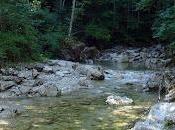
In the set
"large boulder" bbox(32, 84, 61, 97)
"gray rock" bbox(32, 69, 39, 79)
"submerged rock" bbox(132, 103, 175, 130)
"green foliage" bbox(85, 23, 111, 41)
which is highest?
"green foliage" bbox(85, 23, 111, 41)

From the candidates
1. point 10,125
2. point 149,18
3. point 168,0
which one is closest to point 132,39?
point 149,18

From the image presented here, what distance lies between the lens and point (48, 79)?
18.0 metres

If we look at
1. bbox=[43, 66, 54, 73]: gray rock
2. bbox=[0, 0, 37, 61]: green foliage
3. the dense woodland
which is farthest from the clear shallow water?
the dense woodland

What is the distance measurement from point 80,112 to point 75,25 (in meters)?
23.5

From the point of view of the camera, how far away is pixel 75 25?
35031 mm

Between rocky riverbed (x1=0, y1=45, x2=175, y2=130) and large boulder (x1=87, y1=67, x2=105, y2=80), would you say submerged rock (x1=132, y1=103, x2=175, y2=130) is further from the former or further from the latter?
large boulder (x1=87, y1=67, x2=105, y2=80)

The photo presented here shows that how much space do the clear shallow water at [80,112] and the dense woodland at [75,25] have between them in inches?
191

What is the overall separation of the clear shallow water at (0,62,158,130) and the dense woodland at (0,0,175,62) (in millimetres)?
4851

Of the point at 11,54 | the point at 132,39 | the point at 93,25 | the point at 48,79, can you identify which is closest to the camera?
the point at 48,79

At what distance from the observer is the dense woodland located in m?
20.6

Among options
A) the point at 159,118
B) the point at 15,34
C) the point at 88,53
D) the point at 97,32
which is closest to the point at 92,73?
the point at 15,34

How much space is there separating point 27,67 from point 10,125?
910cm

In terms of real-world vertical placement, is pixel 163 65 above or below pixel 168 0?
below

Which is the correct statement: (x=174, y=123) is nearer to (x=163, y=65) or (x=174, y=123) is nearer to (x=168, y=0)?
(x=163, y=65)
